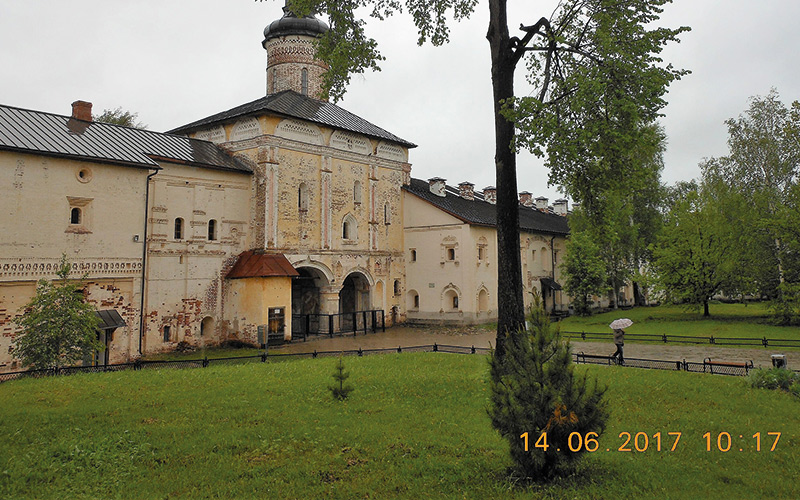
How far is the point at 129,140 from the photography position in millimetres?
21781

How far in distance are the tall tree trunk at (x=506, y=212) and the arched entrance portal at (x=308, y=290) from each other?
58.0 ft

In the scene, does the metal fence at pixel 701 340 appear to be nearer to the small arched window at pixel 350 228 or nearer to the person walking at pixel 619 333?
the person walking at pixel 619 333

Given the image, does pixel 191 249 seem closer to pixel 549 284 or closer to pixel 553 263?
pixel 549 284

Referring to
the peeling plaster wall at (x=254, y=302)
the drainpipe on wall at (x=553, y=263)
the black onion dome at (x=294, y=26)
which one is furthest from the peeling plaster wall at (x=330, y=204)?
the drainpipe on wall at (x=553, y=263)

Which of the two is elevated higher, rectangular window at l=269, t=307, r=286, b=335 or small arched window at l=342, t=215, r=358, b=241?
small arched window at l=342, t=215, r=358, b=241

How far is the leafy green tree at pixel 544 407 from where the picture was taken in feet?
18.3

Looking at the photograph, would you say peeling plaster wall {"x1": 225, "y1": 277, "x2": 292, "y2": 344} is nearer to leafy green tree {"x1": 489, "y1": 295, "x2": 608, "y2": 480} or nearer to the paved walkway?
the paved walkway

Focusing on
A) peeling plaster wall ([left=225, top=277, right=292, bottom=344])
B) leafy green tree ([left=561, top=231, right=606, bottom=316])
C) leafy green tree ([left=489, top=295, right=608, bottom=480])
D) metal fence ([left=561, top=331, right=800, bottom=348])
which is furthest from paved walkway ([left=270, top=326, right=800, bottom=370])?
leafy green tree ([left=561, top=231, right=606, bottom=316])

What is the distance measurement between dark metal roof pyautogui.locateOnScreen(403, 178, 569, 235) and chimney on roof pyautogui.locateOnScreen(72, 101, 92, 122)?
17.2 metres

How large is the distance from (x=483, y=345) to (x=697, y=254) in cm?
1469

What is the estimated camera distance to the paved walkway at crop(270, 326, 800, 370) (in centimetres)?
1720

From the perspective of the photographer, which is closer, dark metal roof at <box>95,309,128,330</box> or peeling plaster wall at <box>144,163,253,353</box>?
dark metal roof at <box>95,309,128,330</box>

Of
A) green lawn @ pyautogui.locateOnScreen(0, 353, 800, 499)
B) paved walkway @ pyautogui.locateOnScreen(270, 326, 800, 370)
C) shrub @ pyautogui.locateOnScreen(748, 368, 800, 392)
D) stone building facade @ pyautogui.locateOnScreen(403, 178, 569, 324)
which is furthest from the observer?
stone building facade @ pyautogui.locateOnScreen(403, 178, 569, 324)
